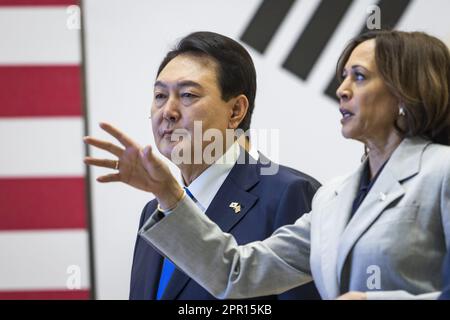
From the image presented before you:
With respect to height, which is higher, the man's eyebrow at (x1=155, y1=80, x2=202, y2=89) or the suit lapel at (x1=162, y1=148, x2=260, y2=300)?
the man's eyebrow at (x1=155, y1=80, x2=202, y2=89)

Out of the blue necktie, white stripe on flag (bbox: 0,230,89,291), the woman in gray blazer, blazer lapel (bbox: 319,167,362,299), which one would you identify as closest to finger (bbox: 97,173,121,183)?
the woman in gray blazer

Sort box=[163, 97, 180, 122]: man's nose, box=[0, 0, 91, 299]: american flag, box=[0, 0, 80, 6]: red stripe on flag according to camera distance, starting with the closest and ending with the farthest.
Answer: box=[163, 97, 180, 122]: man's nose
box=[0, 0, 91, 299]: american flag
box=[0, 0, 80, 6]: red stripe on flag

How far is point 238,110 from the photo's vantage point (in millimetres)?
2291

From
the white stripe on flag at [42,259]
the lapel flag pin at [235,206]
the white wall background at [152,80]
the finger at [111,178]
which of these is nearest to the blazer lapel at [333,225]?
the lapel flag pin at [235,206]

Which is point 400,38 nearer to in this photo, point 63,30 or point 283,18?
point 283,18

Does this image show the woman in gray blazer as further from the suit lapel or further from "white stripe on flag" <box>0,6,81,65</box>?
"white stripe on flag" <box>0,6,81,65</box>

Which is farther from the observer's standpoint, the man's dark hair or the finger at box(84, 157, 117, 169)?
the man's dark hair

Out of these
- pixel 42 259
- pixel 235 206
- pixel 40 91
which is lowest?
pixel 42 259

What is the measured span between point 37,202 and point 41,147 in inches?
8.5

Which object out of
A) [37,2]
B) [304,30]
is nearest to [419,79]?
[304,30]

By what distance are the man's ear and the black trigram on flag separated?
2.63 ft

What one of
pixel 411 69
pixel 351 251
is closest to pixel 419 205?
pixel 351 251

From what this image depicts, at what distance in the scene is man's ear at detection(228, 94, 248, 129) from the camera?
2.28m

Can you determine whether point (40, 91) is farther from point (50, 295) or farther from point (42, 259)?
point (50, 295)
